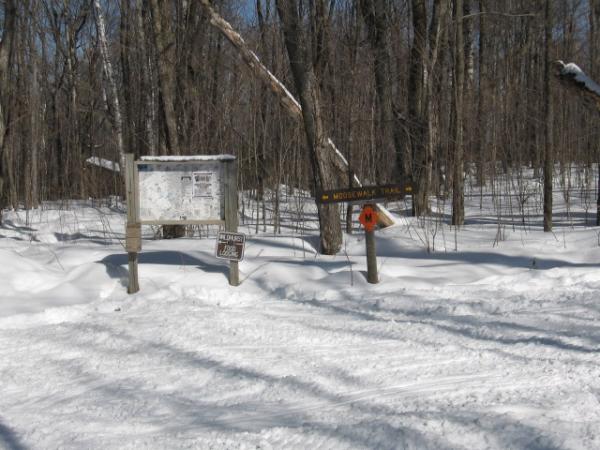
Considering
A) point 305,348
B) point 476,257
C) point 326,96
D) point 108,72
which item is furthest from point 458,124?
point 108,72

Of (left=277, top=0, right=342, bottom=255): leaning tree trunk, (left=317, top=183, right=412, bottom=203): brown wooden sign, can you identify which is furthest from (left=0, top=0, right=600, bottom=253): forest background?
(left=317, top=183, right=412, bottom=203): brown wooden sign

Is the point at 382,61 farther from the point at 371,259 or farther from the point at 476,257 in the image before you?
the point at 371,259

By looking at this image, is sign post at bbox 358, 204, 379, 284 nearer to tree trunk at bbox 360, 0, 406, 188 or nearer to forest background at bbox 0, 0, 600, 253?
forest background at bbox 0, 0, 600, 253

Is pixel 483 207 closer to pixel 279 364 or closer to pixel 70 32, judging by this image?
pixel 279 364

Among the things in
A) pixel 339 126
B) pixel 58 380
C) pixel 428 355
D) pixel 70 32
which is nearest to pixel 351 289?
pixel 428 355

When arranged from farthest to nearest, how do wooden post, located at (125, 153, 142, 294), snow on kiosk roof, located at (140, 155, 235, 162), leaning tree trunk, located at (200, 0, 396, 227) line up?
1. leaning tree trunk, located at (200, 0, 396, 227)
2. snow on kiosk roof, located at (140, 155, 235, 162)
3. wooden post, located at (125, 153, 142, 294)

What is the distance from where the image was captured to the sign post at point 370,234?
21.0 feet

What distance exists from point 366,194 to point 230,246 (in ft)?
4.65

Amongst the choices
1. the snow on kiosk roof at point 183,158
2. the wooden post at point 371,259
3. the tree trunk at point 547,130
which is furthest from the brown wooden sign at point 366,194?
the tree trunk at point 547,130

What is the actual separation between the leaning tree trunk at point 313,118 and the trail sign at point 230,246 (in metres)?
2.04

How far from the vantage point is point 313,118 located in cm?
836

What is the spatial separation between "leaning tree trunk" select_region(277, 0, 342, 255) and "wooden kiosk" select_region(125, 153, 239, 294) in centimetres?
195

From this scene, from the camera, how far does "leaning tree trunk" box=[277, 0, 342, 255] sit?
8305mm

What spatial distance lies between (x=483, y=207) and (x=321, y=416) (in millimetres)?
12396
